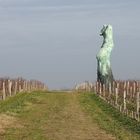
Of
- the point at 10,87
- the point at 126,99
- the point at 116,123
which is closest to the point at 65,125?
the point at 116,123

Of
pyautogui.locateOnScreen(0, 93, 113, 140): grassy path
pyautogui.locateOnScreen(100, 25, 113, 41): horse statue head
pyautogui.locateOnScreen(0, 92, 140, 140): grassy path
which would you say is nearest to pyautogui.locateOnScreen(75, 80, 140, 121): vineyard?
pyautogui.locateOnScreen(0, 92, 140, 140): grassy path

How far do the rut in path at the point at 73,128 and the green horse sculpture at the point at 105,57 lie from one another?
31541 millimetres

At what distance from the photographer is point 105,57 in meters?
67.1

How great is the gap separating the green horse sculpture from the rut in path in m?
31.5

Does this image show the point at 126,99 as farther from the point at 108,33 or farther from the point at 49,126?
the point at 108,33

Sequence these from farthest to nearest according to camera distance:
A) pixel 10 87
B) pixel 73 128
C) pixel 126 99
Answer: pixel 10 87, pixel 126 99, pixel 73 128

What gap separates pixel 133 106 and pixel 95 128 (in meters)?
13.1

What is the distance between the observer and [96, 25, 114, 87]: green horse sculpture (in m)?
65.1

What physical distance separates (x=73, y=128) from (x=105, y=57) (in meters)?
41.7

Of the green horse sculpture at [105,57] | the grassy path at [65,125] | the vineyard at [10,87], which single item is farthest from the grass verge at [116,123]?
the green horse sculpture at [105,57]

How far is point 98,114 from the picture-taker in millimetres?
34188

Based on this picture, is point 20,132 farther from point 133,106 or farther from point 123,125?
point 133,106

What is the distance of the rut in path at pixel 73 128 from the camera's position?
22.8m

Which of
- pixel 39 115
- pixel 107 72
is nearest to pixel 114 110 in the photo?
pixel 39 115
